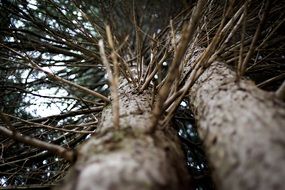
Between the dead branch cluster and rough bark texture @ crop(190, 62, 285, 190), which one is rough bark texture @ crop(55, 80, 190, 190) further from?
rough bark texture @ crop(190, 62, 285, 190)

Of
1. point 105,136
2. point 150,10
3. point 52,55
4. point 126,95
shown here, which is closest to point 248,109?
point 105,136

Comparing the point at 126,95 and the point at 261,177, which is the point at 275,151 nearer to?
the point at 261,177

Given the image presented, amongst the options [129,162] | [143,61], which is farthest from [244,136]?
[143,61]

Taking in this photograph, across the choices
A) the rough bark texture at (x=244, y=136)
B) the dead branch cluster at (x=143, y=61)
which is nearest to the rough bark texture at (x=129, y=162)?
the dead branch cluster at (x=143, y=61)

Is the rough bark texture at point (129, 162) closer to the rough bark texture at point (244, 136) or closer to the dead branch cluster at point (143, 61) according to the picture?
the dead branch cluster at point (143, 61)

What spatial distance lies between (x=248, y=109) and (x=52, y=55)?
145 inches

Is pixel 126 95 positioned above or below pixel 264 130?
above

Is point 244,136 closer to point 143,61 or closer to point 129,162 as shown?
→ point 129,162

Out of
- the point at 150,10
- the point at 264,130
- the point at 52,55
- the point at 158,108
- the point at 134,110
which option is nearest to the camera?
the point at 264,130

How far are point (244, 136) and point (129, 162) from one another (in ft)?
1.41

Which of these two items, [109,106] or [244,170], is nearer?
[244,170]

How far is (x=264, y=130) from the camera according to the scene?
93 cm

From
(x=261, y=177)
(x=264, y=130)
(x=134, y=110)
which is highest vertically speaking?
(x=134, y=110)

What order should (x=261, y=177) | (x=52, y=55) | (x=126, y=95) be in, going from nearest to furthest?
(x=261, y=177) < (x=126, y=95) < (x=52, y=55)
